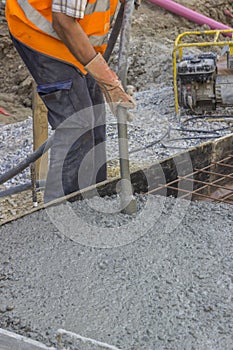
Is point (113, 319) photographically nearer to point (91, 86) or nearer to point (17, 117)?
point (91, 86)

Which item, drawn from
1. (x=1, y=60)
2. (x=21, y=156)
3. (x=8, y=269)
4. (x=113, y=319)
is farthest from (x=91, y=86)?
(x=1, y=60)

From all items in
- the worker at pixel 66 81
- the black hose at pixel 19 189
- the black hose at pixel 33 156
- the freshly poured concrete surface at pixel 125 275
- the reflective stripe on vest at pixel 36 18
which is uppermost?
the reflective stripe on vest at pixel 36 18

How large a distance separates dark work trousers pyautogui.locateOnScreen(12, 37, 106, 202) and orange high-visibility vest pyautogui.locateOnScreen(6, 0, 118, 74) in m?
0.05

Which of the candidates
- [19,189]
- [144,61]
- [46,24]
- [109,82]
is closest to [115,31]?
[46,24]

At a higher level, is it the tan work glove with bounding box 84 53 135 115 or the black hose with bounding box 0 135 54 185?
the tan work glove with bounding box 84 53 135 115

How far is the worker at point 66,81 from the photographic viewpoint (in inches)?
109

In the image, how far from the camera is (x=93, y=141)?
3189 mm

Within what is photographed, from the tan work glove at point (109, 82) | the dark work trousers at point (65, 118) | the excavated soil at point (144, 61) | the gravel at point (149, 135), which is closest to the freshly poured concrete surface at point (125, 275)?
the dark work trousers at point (65, 118)

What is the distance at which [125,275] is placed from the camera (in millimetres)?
2305

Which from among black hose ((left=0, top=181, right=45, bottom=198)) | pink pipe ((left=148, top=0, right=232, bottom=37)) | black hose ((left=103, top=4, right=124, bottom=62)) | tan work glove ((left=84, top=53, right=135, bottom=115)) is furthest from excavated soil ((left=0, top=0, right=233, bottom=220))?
tan work glove ((left=84, top=53, right=135, bottom=115))

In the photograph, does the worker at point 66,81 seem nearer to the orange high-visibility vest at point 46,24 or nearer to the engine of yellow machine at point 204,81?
the orange high-visibility vest at point 46,24

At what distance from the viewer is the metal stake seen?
2736 millimetres

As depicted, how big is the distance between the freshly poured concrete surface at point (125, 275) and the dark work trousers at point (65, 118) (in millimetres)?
303

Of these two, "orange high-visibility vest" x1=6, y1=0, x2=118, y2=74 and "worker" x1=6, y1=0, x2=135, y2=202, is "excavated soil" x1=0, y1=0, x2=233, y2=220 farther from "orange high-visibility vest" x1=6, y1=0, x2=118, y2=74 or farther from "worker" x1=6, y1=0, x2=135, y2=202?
"orange high-visibility vest" x1=6, y1=0, x2=118, y2=74
